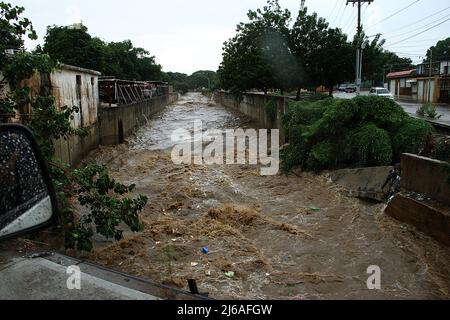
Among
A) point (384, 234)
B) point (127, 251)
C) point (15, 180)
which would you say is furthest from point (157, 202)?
point (15, 180)

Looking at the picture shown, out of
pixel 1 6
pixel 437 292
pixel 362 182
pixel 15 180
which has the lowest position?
pixel 437 292

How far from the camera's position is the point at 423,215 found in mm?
7723

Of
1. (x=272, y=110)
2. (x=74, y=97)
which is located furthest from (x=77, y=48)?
(x=74, y=97)

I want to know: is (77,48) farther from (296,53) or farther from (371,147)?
(371,147)

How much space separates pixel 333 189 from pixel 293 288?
5.42 metres

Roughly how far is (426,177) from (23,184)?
7.78 meters

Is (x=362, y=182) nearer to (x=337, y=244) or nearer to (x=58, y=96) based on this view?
(x=337, y=244)

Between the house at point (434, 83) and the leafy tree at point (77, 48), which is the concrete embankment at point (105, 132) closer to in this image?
the leafy tree at point (77, 48)

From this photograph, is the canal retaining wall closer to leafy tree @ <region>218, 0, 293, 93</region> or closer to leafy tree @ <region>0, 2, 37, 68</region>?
leafy tree @ <region>218, 0, 293, 93</region>

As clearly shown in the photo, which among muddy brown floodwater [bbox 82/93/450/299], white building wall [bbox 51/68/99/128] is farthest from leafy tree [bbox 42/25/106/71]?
muddy brown floodwater [bbox 82/93/450/299]

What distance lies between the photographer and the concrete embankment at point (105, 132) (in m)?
12.8

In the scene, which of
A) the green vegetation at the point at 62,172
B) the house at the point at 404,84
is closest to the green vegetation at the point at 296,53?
the green vegetation at the point at 62,172

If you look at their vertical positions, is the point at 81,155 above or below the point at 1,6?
below

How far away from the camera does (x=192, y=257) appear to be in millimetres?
7090
